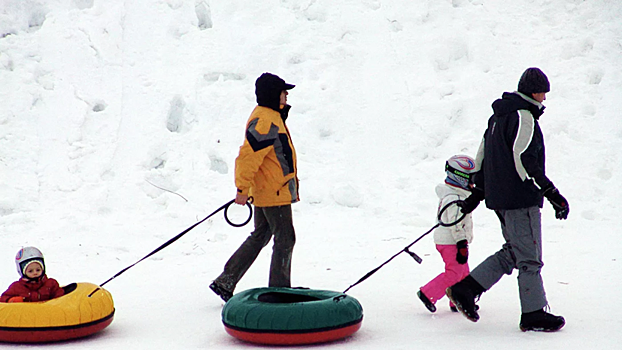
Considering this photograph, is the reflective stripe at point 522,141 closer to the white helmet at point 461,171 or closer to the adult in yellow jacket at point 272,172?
the white helmet at point 461,171

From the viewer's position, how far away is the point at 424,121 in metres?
10.2

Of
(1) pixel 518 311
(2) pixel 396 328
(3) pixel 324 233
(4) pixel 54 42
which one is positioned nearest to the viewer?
(2) pixel 396 328

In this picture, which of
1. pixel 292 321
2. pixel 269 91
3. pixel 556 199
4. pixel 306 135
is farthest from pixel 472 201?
pixel 306 135

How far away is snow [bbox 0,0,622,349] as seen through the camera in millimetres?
6328

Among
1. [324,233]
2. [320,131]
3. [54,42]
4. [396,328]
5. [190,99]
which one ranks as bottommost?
[396,328]

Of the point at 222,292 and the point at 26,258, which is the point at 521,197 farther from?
the point at 26,258

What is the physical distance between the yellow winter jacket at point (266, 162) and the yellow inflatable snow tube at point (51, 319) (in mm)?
1361

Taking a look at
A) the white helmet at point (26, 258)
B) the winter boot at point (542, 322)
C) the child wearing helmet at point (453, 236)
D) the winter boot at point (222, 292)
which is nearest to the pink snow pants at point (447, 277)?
the child wearing helmet at point (453, 236)

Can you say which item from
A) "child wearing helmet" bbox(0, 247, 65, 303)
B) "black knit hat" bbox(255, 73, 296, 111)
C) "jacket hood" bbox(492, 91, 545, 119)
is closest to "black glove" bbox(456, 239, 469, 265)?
"jacket hood" bbox(492, 91, 545, 119)

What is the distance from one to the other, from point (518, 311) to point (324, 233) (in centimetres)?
341

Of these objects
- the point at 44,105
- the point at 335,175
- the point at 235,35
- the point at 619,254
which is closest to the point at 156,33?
the point at 235,35

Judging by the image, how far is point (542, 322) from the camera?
417cm

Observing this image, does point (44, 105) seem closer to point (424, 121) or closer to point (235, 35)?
point (235, 35)

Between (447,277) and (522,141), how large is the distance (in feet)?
4.15
